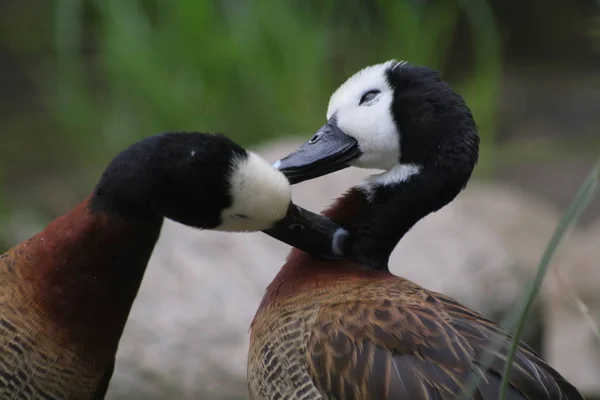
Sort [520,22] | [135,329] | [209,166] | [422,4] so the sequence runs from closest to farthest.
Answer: [209,166] → [135,329] → [422,4] → [520,22]

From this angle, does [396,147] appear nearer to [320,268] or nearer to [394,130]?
[394,130]

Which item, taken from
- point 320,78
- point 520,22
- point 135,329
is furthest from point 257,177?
point 520,22

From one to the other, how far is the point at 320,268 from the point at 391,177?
0.98 ft

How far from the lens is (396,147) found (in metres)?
2.56

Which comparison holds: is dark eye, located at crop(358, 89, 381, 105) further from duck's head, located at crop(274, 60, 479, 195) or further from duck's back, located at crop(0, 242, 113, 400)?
duck's back, located at crop(0, 242, 113, 400)

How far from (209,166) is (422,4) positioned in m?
3.46

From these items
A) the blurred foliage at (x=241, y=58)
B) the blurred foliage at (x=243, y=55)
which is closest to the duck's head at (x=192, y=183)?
the blurred foliage at (x=241, y=58)

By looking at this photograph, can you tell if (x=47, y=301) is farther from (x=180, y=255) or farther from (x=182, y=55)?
(x=182, y=55)

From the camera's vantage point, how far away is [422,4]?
A: 212 inches

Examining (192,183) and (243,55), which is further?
(243,55)

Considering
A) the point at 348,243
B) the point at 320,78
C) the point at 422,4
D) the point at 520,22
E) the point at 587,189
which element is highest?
the point at 520,22

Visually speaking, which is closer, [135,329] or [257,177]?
[257,177]

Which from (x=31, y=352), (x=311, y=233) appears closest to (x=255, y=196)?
(x=311, y=233)

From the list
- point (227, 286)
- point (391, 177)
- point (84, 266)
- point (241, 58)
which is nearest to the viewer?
point (84, 266)
